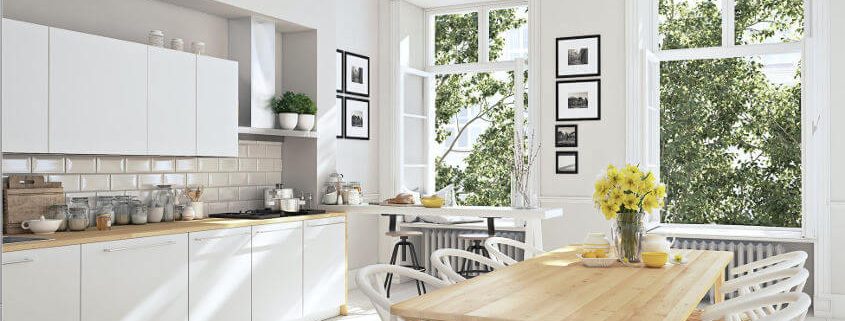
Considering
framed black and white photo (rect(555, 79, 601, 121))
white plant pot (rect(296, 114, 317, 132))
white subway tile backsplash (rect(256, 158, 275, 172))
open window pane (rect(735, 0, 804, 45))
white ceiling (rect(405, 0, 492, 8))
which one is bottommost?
white subway tile backsplash (rect(256, 158, 275, 172))

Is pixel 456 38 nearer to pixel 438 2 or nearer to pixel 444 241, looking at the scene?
pixel 438 2

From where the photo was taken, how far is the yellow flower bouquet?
11.5ft

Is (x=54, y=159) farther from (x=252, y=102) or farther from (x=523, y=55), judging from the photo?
(x=523, y=55)

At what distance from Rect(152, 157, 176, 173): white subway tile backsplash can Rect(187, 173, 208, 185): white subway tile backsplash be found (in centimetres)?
17

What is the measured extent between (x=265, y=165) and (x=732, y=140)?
425 cm

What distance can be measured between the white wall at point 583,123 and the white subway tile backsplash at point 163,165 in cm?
336

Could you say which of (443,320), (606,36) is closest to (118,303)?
(443,320)

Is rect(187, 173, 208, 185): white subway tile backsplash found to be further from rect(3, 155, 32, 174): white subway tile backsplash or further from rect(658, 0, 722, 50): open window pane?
rect(658, 0, 722, 50): open window pane

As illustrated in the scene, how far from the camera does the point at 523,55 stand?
7.83 m

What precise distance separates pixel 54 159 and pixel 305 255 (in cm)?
189

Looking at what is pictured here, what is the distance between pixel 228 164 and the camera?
5973mm

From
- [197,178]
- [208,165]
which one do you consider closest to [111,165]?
[197,178]

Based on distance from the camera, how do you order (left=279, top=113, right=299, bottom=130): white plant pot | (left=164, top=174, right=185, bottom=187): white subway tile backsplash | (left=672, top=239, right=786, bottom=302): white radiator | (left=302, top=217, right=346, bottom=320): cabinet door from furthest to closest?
(left=672, top=239, right=786, bottom=302): white radiator < (left=279, top=113, right=299, bottom=130): white plant pot < (left=302, top=217, right=346, bottom=320): cabinet door < (left=164, top=174, right=185, bottom=187): white subway tile backsplash

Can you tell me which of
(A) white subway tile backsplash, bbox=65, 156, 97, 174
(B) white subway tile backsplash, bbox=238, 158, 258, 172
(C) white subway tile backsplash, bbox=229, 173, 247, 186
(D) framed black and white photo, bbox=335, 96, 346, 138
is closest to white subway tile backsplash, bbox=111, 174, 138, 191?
(A) white subway tile backsplash, bbox=65, 156, 97, 174
